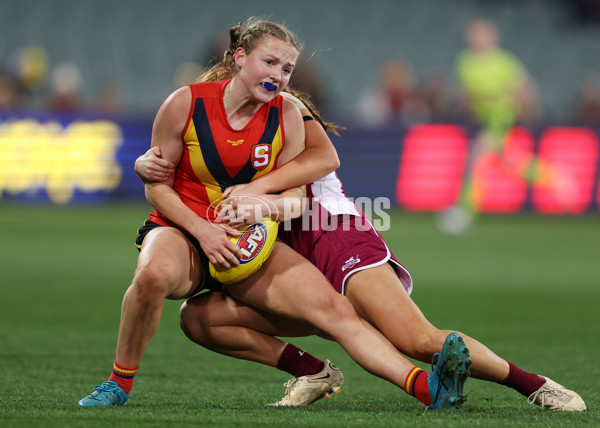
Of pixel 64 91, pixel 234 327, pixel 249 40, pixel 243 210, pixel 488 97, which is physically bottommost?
pixel 234 327

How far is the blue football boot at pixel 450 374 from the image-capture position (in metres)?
3.87

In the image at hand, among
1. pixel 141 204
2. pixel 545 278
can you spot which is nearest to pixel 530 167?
pixel 545 278

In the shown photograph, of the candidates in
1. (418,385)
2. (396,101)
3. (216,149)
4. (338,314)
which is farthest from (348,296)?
(396,101)

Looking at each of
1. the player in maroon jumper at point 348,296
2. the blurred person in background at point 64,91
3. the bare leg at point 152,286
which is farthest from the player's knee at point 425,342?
the blurred person in background at point 64,91

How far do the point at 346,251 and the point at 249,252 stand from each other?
0.46 meters

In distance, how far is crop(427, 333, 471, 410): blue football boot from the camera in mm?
3871

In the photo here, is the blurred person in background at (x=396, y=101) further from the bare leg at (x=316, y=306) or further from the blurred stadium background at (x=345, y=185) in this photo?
the bare leg at (x=316, y=306)

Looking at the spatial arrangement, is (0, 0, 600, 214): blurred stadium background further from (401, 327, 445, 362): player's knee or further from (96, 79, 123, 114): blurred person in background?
(401, 327, 445, 362): player's knee

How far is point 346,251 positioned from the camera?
4414mm

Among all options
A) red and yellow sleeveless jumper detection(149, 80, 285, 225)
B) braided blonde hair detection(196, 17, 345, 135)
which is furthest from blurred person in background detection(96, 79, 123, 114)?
red and yellow sleeveless jumper detection(149, 80, 285, 225)

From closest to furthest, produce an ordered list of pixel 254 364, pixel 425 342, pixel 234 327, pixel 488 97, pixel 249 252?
pixel 425 342, pixel 249 252, pixel 234 327, pixel 254 364, pixel 488 97

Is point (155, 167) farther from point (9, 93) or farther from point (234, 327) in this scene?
point (9, 93)

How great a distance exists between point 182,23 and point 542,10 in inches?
338

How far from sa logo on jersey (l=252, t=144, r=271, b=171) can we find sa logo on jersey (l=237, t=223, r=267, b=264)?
280 millimetres
